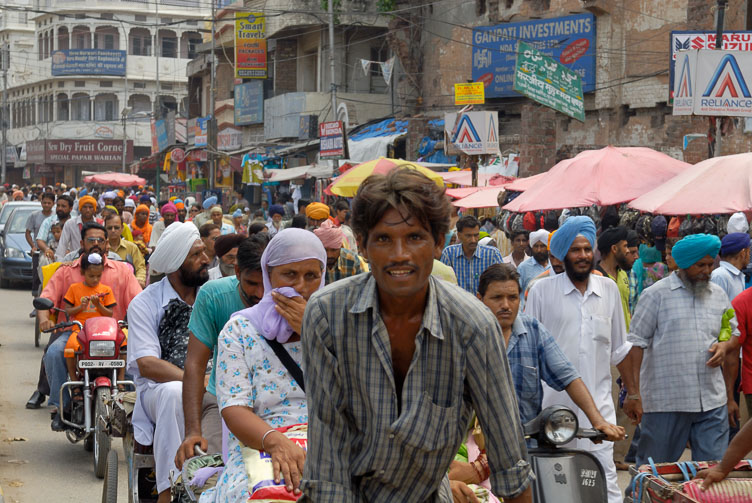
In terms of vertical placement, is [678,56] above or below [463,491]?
above

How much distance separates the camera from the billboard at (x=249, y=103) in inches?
1628

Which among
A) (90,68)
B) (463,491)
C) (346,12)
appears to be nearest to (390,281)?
(463,491)

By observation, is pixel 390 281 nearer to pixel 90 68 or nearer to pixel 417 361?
pixel 417 361

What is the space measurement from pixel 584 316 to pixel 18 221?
18852mm

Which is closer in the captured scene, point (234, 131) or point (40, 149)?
point (234, 131)

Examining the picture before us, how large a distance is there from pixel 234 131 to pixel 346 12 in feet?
40.3

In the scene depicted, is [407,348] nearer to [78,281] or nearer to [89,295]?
[89,295]

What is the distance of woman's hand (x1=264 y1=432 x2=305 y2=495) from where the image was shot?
3369 millimetres

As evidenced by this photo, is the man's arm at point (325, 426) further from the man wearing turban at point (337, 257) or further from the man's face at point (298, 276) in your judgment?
the man wearing turban at point (337, 257)

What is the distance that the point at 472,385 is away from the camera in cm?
268

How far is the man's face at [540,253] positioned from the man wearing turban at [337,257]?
187cm

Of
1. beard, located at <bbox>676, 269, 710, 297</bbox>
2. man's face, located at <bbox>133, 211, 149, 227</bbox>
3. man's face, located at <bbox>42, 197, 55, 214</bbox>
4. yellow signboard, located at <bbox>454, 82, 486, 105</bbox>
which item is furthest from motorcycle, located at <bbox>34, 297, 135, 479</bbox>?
yellow signboard, located at <bbox>454, 82, 486, 105</bbox>

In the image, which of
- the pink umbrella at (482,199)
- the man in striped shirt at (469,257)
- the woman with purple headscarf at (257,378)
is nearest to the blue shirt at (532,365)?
the woman with purple headscarf at (257,378)

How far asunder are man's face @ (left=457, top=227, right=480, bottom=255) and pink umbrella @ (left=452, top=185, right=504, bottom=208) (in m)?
6.14
